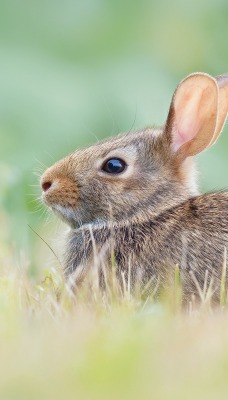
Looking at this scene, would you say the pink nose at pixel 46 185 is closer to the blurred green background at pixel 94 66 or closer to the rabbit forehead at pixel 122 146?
the rabbit forehead at pixel 122 146

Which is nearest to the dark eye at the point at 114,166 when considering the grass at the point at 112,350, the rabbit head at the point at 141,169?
the rabbit head at the point at 141,169

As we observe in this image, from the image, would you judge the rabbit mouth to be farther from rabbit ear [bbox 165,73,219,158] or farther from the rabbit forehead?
rabbit ear [bbox 165,73,219,158]

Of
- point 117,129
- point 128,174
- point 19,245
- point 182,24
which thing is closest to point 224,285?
point 128,174

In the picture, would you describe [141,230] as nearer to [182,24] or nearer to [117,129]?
[117,129]

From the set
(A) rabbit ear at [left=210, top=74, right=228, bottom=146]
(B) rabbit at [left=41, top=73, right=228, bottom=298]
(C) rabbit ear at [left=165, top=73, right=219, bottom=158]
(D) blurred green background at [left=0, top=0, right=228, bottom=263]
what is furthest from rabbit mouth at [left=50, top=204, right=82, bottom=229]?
(D) blurred green background at [left=0, top=0, right=228, bottom=263]

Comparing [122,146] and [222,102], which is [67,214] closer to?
[122,146]

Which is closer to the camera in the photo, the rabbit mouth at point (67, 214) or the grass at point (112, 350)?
the grass at point (112, 350)
